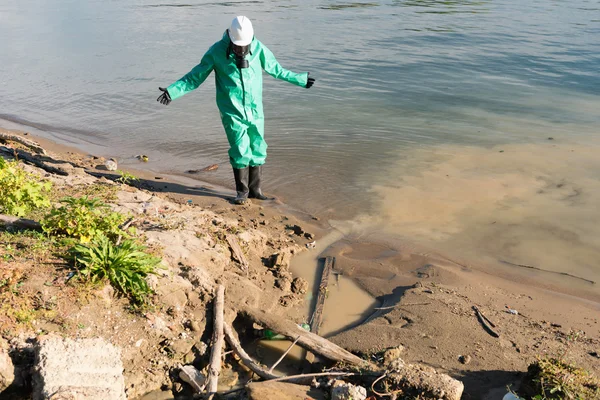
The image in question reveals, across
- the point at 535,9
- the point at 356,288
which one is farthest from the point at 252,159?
the point at 535,9

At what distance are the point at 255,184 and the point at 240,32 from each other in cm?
182

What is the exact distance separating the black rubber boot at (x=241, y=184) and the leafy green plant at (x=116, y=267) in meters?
2.58

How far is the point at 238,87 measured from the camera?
6023mm

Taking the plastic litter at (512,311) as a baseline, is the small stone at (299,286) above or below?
above

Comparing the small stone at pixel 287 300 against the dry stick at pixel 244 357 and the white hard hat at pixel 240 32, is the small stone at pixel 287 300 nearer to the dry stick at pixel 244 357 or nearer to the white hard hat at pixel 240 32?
the dry stick at pixel 244 357

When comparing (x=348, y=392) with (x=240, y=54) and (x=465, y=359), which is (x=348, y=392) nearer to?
(x=465, y=359)

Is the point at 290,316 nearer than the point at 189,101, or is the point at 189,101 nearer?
the point at 290,316

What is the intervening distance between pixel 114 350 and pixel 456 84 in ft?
33.5

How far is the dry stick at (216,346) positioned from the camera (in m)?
3.48

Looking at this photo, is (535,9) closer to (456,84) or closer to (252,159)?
(456,84)

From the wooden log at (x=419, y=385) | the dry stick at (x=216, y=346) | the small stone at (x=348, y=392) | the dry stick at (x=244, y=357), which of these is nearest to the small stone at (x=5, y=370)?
the dry stick at (x=216, y=346)

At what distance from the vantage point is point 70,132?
32.7 feet

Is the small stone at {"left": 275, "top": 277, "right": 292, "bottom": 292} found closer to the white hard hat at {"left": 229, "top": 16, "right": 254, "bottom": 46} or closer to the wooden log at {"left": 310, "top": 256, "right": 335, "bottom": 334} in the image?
the wooden log at {"left": 310, "top": 256, "right": 335, "bottom": 334}

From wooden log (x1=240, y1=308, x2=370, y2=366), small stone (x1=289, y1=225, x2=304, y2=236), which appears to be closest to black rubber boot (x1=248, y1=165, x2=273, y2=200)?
small stone (x1=289, y1=225, x2=304, y2=236)
